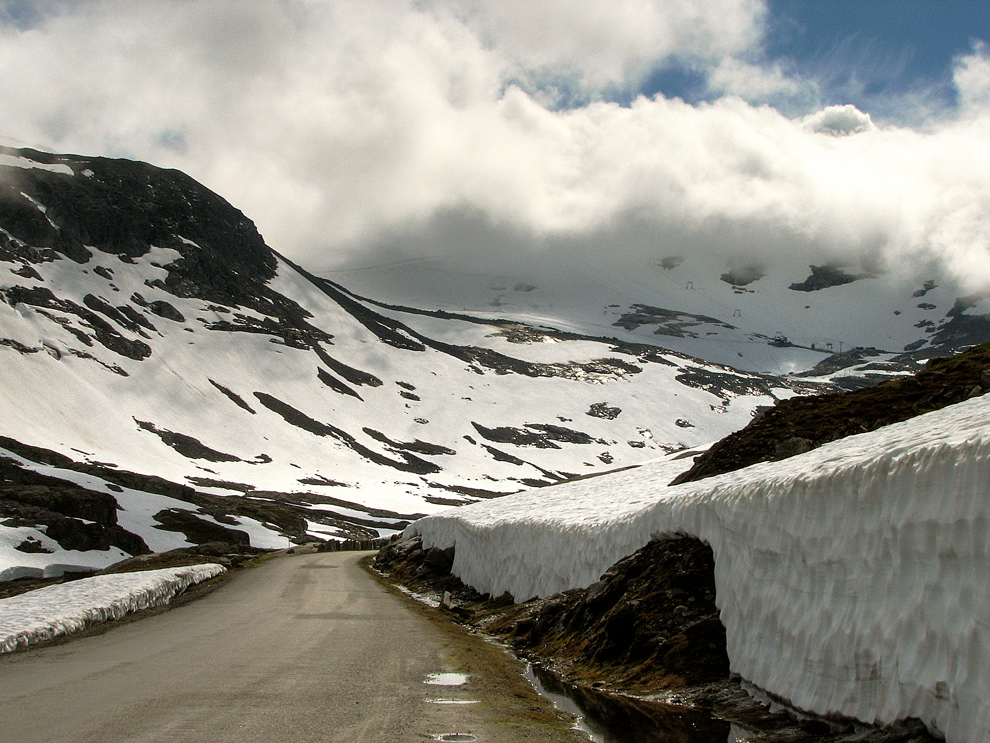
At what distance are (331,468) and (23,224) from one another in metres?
105

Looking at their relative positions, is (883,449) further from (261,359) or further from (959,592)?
(261,359)

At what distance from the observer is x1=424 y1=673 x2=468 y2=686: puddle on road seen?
38.0 feet

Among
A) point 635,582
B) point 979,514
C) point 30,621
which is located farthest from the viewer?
point 30,621

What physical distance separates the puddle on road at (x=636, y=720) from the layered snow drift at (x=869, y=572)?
3.39 feet

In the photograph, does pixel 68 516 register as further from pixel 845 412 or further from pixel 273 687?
pixel 845 412

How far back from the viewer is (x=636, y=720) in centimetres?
1009

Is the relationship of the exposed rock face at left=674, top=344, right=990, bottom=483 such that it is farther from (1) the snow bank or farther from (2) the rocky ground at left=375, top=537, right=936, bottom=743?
(1) the snow bank

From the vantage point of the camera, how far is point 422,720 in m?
8.94

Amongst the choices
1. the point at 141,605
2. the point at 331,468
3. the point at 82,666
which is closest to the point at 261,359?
the point at 331,468

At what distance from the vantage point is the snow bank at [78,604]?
18.1m

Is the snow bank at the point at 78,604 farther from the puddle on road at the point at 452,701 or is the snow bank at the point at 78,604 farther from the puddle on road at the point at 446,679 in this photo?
the puddle on road at the point at 452,701

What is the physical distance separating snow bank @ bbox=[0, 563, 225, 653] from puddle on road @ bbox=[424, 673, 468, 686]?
10.3 meters

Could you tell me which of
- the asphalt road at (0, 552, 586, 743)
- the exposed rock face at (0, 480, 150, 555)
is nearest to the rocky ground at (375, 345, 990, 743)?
the asphalt road at (0, 552, 586, 743)

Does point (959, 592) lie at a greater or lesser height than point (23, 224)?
lesser
